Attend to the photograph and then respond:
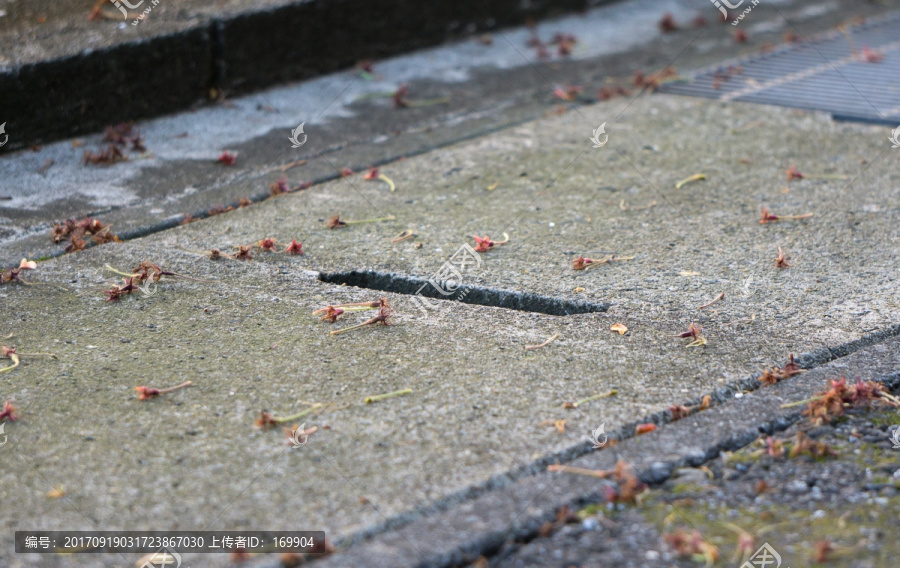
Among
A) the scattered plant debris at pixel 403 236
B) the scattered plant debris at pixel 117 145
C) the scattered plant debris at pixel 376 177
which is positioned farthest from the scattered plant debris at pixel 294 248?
the scattered plant debris at pixel 117 145

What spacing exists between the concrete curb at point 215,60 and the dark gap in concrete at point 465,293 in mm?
1545

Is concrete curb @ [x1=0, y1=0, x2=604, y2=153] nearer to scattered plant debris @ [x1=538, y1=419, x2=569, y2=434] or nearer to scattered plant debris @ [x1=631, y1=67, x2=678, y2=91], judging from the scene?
scattered plant debris @ [x1=631, y1=67, x2=678, y2=91]

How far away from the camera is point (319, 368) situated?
207 centimetres

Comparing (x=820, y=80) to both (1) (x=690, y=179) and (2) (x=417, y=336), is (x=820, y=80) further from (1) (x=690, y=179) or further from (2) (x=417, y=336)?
(2) (x=417, y=336)

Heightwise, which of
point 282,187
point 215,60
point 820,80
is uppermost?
point 215,60

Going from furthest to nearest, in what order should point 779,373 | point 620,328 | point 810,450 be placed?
point 620,328
point 779,373
point 810,450

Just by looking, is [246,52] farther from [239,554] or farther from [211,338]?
[239,554]

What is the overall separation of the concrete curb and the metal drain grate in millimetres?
1323

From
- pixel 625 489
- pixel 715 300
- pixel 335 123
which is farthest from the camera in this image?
pixel 335 123

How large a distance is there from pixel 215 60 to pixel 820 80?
2.81 m

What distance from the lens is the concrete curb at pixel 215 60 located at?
3.38 metres

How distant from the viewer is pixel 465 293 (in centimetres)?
246

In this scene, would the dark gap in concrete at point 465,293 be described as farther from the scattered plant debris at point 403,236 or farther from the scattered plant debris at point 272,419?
the scattered plant debris at point 272,419

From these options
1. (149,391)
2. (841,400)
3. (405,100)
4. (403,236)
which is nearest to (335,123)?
(405,100)
